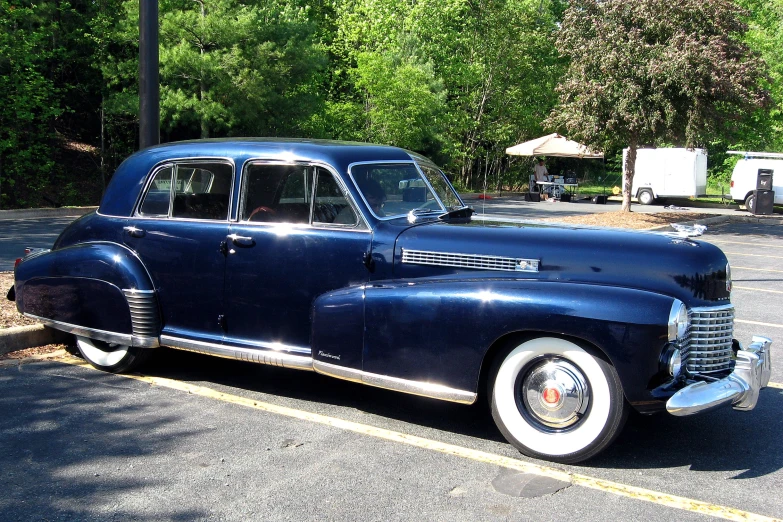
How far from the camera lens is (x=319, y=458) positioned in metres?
4.27

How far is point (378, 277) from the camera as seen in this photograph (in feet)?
15.9

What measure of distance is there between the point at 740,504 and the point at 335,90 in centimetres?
2821

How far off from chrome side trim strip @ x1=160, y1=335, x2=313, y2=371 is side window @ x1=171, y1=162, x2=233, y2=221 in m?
0.91

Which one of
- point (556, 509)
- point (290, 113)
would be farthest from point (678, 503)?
point (290, 113)

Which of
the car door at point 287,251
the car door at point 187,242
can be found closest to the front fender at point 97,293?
the car door at point 187,242

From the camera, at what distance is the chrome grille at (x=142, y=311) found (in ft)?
17.8

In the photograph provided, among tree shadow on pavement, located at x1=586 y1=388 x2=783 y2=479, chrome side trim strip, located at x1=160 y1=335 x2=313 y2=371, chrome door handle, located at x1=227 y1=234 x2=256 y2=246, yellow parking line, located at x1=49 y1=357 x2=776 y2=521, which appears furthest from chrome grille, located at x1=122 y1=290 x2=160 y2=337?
tree shadow on pavement, located at x1=586 y1=388 x2=783 y2=479

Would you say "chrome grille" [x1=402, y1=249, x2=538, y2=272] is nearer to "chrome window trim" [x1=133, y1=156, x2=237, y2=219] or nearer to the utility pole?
"chrome window trim" [x1=133, y1=156, x2=237, y2=219]

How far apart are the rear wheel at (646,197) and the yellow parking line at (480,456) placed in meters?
27.2

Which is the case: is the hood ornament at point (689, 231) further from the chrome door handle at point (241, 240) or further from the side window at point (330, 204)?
the chrome door handle at point (241, 240)

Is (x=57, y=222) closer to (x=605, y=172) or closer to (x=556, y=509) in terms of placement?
(x=556, y=509)

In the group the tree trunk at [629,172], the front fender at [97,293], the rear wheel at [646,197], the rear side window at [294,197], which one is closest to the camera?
the rear side window at [294,197]

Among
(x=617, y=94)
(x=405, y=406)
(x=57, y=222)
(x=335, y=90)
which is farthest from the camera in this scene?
(x=335, y=90)

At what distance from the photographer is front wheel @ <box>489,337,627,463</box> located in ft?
13.7
